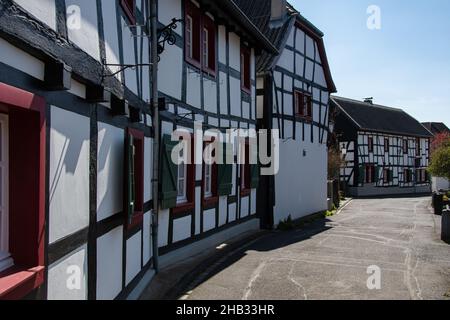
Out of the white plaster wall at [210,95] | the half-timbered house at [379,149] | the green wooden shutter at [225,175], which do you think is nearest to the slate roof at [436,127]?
the half-timbered house at [379,149]

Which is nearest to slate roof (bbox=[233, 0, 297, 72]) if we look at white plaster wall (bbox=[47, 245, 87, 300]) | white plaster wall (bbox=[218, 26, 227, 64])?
white plaster wall (bbox=[218, 26, 227, 64])

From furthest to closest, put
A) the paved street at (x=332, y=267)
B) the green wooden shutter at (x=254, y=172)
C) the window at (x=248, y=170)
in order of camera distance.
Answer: the green wooden shutter at (x=254, y=172) → the window at (x=248, y=170) → the paved street at (x=332, y=267)

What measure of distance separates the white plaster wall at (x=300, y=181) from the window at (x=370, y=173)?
15.7m

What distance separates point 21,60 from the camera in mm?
2910

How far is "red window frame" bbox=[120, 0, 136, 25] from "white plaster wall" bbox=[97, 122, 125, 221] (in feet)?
4.73

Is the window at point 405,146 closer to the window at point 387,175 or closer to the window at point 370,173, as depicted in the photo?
the window at point 387,175

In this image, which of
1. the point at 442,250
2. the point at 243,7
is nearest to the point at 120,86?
the point at 442,250

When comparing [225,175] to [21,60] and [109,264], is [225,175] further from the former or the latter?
[21,60]

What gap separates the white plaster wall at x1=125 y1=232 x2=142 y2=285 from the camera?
5.81m

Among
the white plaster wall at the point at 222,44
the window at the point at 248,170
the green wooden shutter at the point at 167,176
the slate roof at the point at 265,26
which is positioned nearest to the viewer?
the green wooden shutter at the point at 167,176

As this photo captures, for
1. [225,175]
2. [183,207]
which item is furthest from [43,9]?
[225,175]

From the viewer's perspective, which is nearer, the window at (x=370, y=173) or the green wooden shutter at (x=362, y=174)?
the green wooden shutter at (x=362, y=174)

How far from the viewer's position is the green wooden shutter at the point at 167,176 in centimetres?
764
